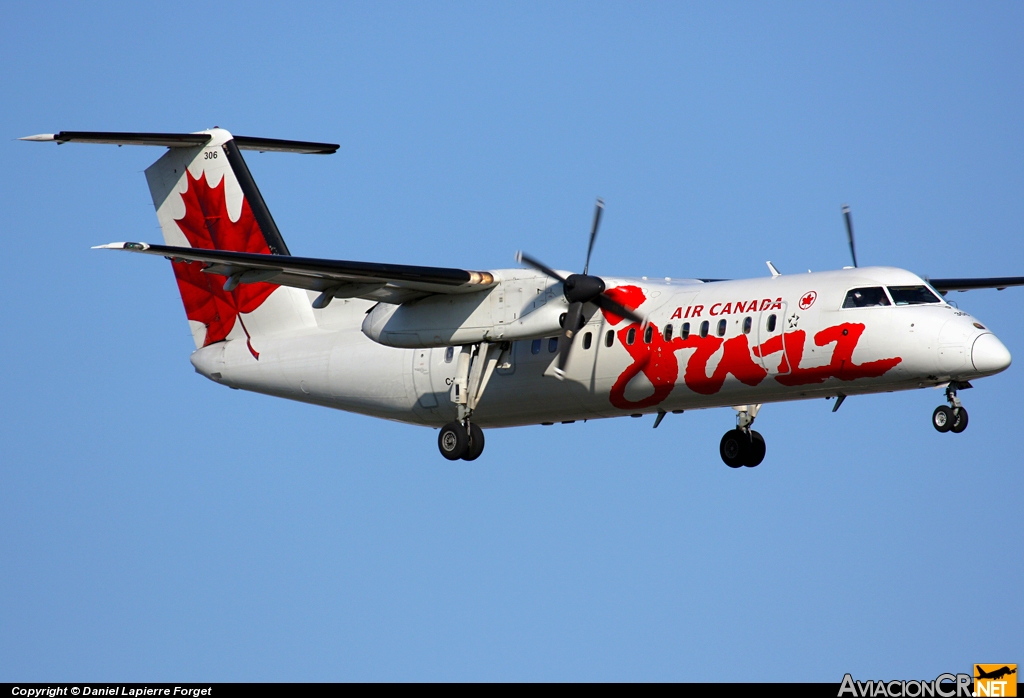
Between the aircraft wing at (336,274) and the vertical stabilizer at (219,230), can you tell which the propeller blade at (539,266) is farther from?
the vertical stabilizer at (219,230)

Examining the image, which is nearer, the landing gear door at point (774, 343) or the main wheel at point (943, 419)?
the main wheel at point (943, 419)

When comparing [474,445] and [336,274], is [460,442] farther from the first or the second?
[336,274]

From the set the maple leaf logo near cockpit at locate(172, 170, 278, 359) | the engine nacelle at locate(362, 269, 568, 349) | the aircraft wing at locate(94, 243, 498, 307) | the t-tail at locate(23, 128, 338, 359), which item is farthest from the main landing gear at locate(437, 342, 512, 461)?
the maple leaf logo near cockpit at locate(172, 170, 278, 359)

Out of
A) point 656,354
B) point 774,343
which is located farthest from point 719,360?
point 656,354

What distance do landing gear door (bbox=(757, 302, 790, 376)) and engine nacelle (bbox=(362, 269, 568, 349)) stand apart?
9.91 feet

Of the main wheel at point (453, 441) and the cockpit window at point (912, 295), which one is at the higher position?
the cockpit window at point (912, 295)

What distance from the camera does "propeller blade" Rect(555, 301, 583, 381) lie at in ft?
68.5

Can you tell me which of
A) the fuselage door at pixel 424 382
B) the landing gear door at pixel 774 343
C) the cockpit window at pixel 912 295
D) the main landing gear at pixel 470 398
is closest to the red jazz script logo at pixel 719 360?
the landing gear door at pixel 774 343

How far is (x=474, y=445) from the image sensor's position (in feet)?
71.5

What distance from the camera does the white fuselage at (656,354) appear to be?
19203 millimetres

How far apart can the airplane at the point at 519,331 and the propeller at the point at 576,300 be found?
0.07ft

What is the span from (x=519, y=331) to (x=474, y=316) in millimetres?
841

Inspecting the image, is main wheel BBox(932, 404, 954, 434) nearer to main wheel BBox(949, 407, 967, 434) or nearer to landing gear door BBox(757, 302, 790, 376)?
main wheel BBox(949, 407, 967, 434)

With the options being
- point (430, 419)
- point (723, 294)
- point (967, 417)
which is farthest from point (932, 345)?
point (430, 419)
